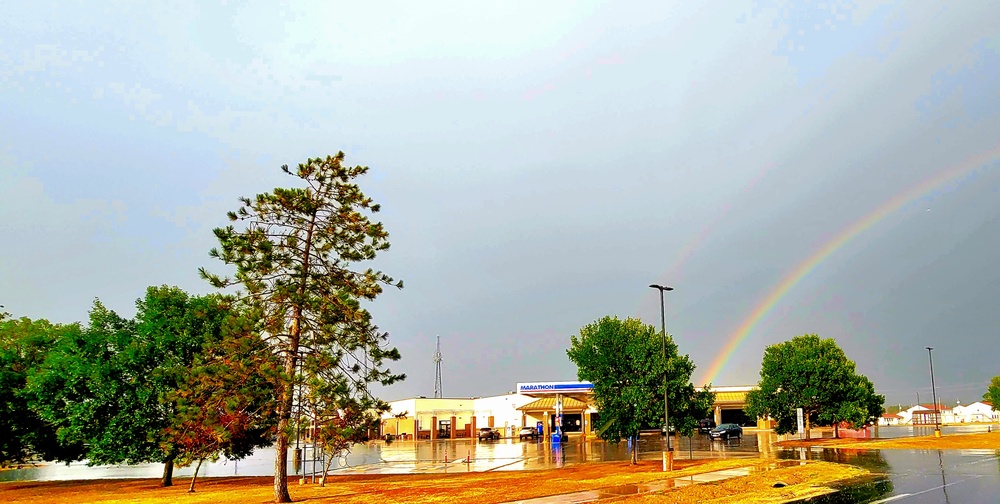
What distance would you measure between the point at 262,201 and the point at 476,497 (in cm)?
1261

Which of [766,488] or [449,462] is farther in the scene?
[449,462]

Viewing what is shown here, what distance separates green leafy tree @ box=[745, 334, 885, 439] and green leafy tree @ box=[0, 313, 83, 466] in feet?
169

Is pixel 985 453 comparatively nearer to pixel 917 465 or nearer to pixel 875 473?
pixel 917 465

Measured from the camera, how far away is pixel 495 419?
91312 mm

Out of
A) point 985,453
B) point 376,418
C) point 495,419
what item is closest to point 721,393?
point 495,419

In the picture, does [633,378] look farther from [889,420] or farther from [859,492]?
[889,420]

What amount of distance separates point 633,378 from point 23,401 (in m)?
32.1

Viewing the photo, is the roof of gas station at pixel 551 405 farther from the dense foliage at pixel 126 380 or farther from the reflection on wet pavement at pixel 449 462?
the dense foliage at pixel 126 380

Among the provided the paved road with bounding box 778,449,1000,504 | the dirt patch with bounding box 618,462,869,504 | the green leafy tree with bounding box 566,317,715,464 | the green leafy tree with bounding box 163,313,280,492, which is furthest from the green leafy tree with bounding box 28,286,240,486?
the paved road with bounding box 778,449,1000,504

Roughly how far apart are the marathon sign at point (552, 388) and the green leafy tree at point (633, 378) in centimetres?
4162

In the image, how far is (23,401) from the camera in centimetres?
3459

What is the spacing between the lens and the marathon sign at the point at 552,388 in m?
79.6

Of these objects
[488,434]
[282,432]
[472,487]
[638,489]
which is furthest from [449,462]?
[488,434]

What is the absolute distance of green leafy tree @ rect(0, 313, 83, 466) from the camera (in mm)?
34406
